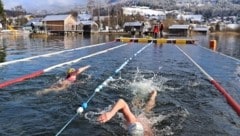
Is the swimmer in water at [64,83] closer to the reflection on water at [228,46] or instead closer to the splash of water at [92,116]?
the splash of water at [92,116]

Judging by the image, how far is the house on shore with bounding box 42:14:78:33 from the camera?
9531 centimetres

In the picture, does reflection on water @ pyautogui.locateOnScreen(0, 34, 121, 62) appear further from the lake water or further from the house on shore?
the house on shore

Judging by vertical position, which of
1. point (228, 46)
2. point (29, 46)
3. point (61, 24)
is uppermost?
point (61, 24)

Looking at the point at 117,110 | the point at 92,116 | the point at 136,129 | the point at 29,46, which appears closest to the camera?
the point at 117,110

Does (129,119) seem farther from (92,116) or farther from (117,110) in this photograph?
(92,116)

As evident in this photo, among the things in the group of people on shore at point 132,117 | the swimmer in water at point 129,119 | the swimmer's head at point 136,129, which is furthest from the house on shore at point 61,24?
the swimmer's head at point 136,129

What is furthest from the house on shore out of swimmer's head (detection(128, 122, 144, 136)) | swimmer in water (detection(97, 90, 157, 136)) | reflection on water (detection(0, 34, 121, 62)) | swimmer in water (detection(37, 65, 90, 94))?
swimmer's head (detection(128, 122, 144, 136))

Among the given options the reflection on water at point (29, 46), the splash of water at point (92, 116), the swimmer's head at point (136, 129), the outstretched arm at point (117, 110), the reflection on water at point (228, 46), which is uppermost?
the outstretched arm at point (117, 110)

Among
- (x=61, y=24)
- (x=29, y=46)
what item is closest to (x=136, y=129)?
(x=29, y=46)

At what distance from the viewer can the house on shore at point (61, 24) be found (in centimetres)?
9531

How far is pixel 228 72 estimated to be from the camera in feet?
59.8

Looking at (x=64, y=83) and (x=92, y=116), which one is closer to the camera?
(x=92, y=116)

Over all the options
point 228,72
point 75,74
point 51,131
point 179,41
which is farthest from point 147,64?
point 179,41

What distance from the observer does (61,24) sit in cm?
9825
